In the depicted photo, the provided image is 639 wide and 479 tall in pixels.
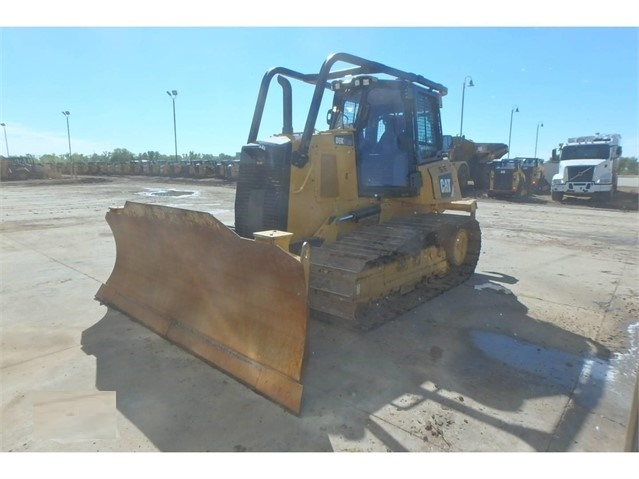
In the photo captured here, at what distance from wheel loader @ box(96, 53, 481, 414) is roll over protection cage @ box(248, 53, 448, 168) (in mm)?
14

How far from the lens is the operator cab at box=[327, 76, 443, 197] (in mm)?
5176

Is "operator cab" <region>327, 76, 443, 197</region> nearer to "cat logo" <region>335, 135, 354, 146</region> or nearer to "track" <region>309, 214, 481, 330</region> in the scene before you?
"cat logo" <region>335, 135, 354, 146</region>

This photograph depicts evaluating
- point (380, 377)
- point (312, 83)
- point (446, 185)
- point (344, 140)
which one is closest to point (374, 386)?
point (380, 377)

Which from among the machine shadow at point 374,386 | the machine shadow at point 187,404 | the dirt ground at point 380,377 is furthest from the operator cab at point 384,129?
the machine shadow at point 187,404

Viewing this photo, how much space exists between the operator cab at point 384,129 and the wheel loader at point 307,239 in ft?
0.05

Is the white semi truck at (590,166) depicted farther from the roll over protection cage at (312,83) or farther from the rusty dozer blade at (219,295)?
the rusty dozer blade at (219,295)

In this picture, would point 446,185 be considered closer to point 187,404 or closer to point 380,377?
point 380,377

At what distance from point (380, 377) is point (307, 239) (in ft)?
6.19

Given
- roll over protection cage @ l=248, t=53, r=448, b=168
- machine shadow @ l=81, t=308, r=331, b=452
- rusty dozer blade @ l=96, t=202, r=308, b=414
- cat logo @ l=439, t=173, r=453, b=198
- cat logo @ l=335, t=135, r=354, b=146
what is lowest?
machine shadow @ l=81, t=308, r=331, b=452

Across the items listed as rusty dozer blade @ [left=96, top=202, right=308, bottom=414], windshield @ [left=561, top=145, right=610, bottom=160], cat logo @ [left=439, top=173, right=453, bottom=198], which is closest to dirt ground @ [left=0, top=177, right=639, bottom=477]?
rusty dozer blade @ [left=96, top=202, right=308, bottom=414]

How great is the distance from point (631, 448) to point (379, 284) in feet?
8.72

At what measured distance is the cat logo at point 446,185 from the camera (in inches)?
231

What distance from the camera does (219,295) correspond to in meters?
3.70

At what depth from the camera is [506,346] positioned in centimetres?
398
